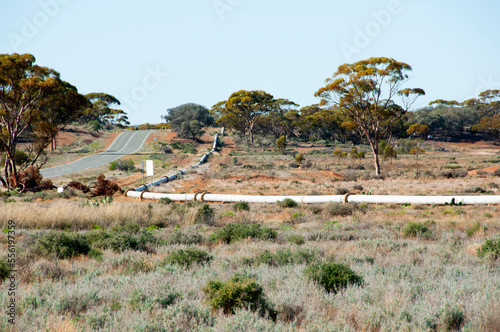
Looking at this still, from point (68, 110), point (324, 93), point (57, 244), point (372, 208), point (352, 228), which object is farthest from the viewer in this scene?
point (324, 93)

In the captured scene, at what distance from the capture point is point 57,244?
7.46 meters

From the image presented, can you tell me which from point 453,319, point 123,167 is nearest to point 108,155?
point 123,167

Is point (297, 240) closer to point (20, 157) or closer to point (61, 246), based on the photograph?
point (61, 246)

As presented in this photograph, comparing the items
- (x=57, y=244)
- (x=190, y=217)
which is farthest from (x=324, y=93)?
(x=57, y=244)

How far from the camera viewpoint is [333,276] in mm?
5391

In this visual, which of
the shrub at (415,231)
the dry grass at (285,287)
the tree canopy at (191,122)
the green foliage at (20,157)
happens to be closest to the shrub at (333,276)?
the dry grass at (285,287)

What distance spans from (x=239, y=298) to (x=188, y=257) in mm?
2346

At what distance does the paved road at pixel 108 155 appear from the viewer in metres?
39.8

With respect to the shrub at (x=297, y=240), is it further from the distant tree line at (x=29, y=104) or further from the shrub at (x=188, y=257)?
the distant tree line at (x=29, y=104)

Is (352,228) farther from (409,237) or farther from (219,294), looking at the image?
(219,294)

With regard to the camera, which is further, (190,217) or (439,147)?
(439,147)

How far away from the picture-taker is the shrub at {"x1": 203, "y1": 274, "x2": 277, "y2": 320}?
4.42 m

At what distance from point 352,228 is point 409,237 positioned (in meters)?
1.81

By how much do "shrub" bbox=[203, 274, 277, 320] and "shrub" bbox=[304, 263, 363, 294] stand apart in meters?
1.12
